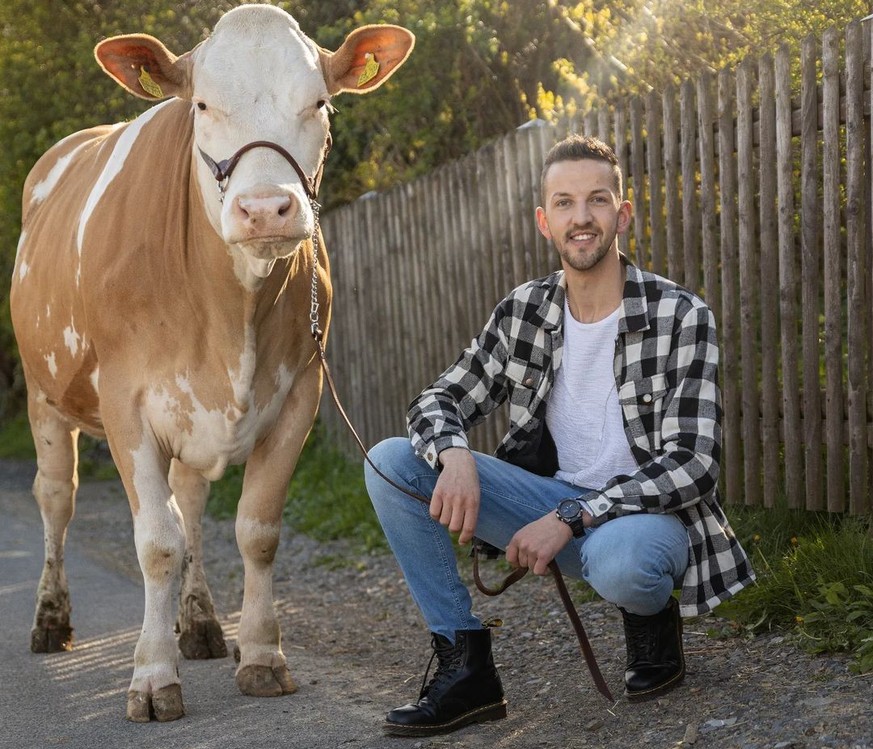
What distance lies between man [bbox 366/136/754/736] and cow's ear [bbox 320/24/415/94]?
956 mm

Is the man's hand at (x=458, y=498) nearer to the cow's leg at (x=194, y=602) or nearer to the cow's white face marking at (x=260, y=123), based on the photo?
the cow's white face marking at (x=260, y=123)

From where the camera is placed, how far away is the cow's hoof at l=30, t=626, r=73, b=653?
525 cm

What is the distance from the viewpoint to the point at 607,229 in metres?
3.90

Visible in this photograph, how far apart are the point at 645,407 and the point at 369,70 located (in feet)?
5.63

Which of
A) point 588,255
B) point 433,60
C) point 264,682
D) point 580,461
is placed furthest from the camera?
point 433,60

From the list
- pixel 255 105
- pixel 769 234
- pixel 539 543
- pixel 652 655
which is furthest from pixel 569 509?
pixel 769 234

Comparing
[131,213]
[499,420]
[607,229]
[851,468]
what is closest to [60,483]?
[131,213]

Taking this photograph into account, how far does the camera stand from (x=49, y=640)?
5258 mm

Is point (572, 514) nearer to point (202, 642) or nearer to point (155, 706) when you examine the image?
point (155, 706)

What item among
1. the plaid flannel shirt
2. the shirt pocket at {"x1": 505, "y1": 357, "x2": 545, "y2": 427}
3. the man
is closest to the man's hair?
the man

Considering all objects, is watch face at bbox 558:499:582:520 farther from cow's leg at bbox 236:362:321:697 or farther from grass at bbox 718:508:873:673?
cow's leg at bbox 236:362:321:697

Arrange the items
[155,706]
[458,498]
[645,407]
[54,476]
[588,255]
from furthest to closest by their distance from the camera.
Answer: [54,476] < [155,706] < [588,255] < [645,407] < [458,498]

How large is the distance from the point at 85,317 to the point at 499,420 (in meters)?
3.17

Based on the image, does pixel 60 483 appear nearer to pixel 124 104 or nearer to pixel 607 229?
pixel 607 229
